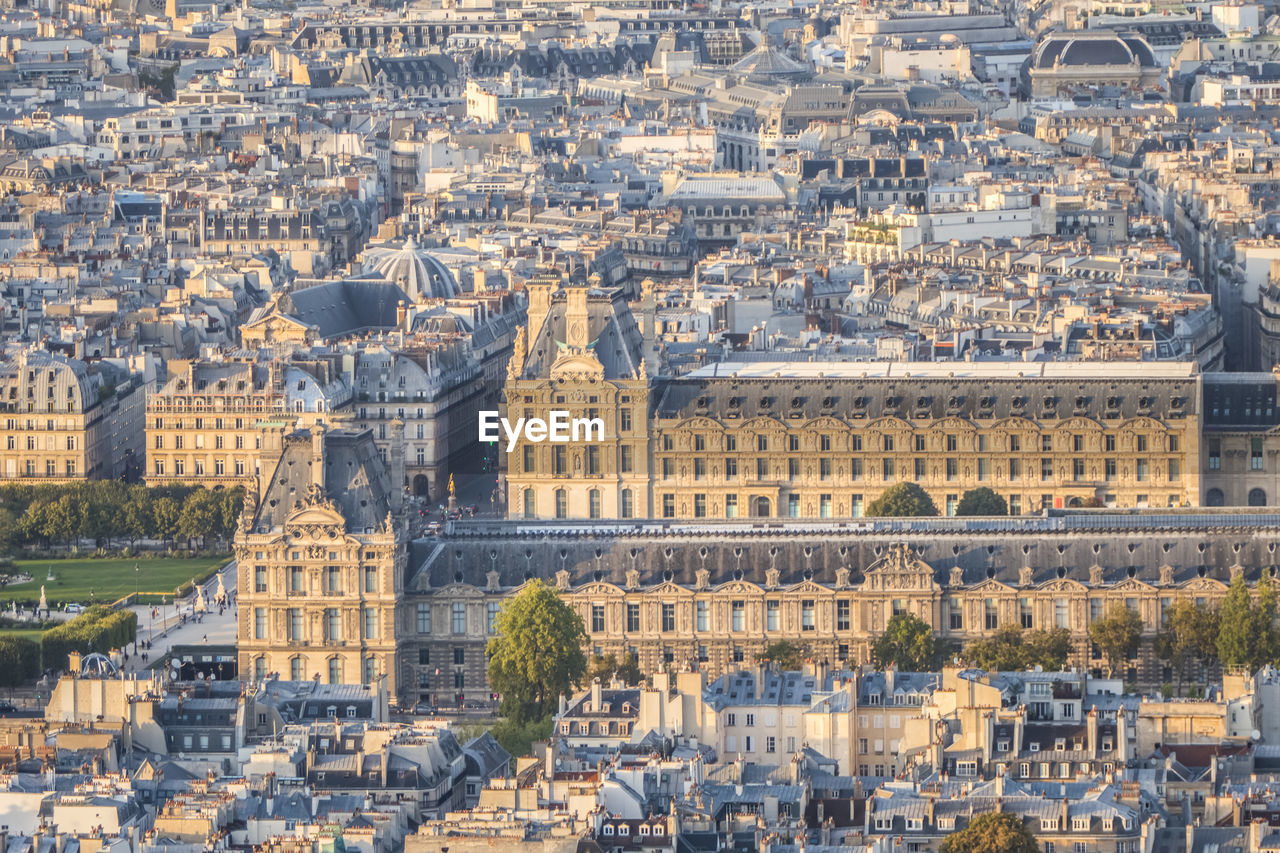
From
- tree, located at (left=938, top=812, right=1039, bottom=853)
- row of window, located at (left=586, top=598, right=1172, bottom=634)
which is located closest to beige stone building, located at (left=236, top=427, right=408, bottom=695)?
row of window, located at (left=586, top=598, right=1172, bottom=634)

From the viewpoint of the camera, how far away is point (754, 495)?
623ft

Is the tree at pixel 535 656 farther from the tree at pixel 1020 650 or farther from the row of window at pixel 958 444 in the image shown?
the row of window at pixel 958 444

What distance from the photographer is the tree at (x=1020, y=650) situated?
511ft

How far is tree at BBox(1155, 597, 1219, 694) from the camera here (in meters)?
160

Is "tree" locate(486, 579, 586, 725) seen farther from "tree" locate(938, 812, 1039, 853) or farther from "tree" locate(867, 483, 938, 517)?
"tree" locate(938, 812, 1039, 853)

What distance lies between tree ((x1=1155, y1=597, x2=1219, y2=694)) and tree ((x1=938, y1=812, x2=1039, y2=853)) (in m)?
34.7

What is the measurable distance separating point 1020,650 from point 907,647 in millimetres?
4440

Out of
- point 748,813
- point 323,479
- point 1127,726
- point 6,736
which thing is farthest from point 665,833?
point 323,479

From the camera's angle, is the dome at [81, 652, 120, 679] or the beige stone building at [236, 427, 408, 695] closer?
the dome at [81, 652, 120, 679]

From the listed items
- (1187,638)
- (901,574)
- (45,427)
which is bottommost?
(1187,638)

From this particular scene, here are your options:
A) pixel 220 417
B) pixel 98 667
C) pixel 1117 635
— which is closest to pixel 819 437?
pixel 220 417

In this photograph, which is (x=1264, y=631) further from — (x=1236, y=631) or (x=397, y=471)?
(x=397, y=471)

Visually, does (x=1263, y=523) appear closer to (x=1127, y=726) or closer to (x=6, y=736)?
(x=1127, y=726)

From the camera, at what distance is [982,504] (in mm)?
183875
